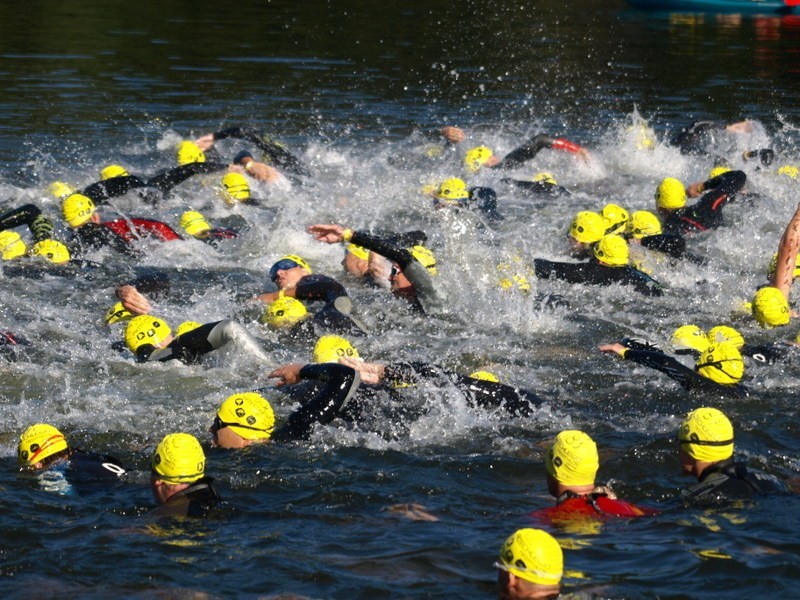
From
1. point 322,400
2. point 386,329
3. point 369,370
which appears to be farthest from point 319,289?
point 322,400

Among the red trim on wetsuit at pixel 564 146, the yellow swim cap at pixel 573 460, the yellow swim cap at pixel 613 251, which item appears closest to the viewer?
the yellow swim cap at pixel 573 460

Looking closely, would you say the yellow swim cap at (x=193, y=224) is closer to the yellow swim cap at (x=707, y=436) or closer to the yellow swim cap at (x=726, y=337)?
the yellow swim cap at (x=726, y=337)

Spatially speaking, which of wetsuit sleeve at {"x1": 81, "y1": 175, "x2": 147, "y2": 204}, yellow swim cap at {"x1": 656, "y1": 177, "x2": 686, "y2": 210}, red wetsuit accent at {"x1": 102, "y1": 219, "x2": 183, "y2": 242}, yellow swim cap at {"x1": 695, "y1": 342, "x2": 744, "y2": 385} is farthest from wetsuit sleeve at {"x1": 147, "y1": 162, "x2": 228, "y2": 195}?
yellow swim cap at {"x1": 695, "y1": 342, "x2": 744, "y2": 385}

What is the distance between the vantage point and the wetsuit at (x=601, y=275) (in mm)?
13727

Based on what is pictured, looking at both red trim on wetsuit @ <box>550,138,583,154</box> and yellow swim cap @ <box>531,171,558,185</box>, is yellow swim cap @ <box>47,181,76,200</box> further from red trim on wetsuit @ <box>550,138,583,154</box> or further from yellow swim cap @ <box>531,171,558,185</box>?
red trim on wetsuit @ <box>550,138,583,154</box>

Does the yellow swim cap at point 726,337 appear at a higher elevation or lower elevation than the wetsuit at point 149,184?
lower

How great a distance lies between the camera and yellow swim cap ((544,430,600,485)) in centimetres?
792

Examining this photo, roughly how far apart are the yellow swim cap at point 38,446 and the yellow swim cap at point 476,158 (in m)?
11.0

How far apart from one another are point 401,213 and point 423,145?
3854mm

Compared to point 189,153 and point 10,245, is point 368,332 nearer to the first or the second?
point 10,245

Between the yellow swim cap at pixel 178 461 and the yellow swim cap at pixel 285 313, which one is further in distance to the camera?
the yellow swim cap at pixel 285 313

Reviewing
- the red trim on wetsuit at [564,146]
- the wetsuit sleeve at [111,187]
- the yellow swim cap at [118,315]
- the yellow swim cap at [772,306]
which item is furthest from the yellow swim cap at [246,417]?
the red trim on wetsuit at [564,146]

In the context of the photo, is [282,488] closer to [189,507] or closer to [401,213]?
[189,507]

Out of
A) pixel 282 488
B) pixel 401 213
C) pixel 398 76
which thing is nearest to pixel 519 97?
pixel 398 76
